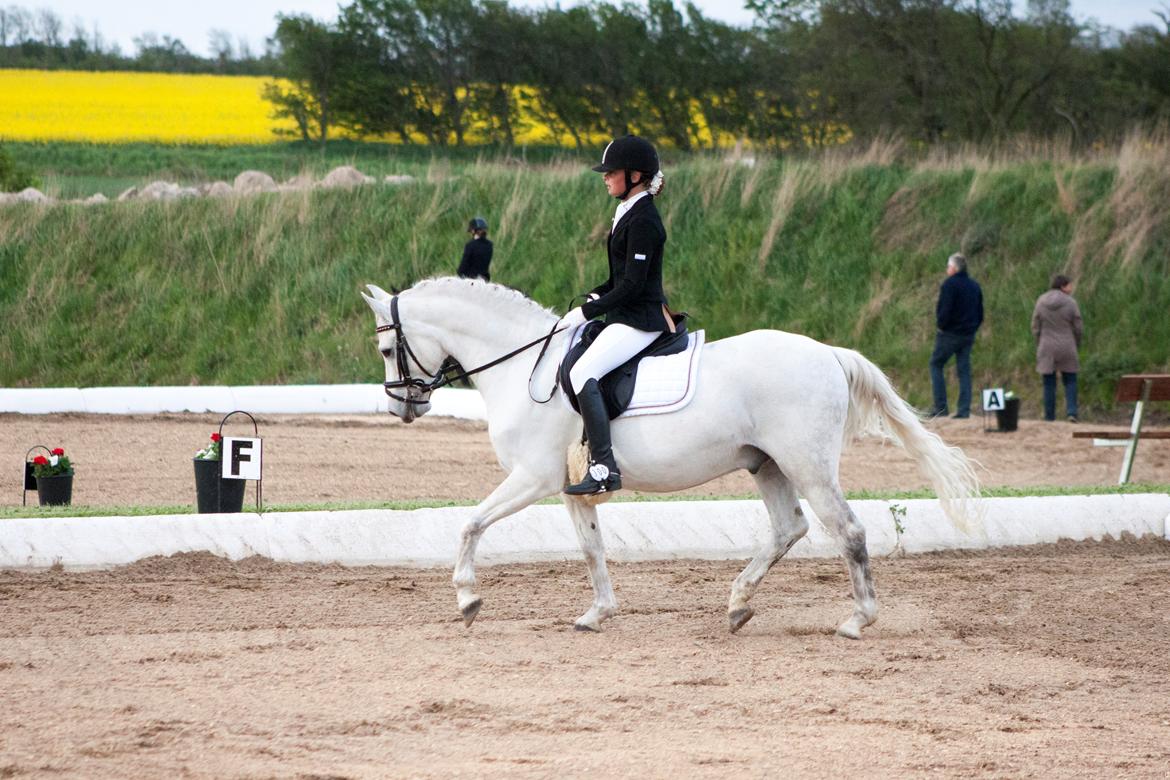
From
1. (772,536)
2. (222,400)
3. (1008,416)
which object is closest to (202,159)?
(222,400)

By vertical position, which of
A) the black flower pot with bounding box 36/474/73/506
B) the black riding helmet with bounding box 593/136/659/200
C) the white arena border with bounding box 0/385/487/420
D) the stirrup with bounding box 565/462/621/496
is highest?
the black riding helmet with bounding box 593/136/659/200

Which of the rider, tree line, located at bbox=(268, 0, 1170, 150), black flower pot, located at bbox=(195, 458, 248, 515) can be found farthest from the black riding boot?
tree line, located at bbox=(268, 0, 1170, 150)

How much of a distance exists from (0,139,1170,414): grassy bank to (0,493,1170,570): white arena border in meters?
9.61

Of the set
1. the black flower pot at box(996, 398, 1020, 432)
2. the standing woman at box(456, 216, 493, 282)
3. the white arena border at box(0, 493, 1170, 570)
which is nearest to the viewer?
the white arena border at box(0, 493, 1170, 570)

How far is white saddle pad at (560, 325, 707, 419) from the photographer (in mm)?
6426

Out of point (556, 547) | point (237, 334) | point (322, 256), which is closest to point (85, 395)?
point (237, 334)

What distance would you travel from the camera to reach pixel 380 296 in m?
7.10

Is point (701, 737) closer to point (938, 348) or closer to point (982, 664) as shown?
point (982, 664)

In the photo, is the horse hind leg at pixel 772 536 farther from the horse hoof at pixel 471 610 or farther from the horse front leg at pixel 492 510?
the horse hoof at pixel 471 610

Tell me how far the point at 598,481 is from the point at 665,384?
0.60m

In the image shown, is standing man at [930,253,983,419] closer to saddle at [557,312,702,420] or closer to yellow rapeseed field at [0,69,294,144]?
saddle at [557,312,702,420]

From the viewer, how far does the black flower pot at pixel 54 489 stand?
9.09m

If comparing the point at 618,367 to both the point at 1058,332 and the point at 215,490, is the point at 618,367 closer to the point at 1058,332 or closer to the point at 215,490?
the point at 215,490

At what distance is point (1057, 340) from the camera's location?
1659 centimetres
